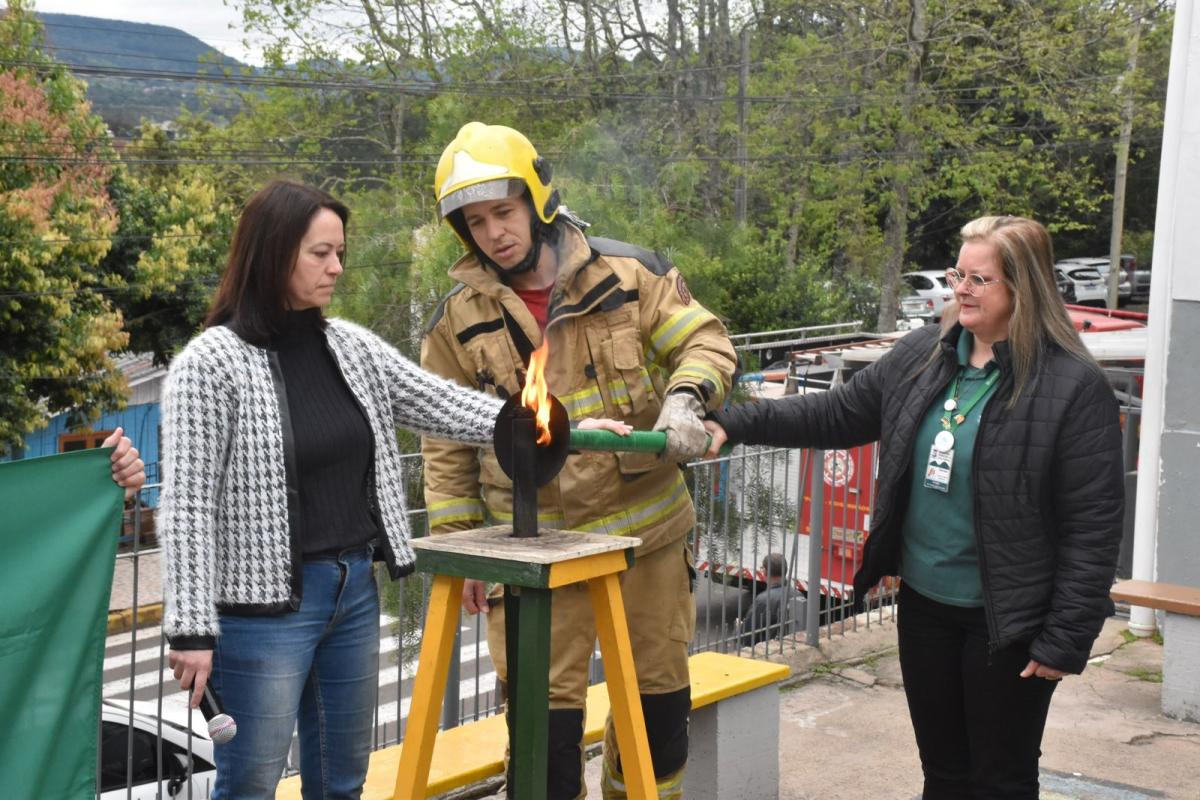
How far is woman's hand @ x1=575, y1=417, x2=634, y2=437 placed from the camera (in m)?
2.97

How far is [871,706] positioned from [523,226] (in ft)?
11.6

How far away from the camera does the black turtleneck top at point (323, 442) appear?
2.94 metres

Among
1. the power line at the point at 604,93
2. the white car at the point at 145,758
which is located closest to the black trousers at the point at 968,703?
the white car at the point at 145,758

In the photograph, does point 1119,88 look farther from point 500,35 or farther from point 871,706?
point 871,706

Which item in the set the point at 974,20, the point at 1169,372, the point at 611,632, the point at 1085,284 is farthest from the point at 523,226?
the point at 1085,284

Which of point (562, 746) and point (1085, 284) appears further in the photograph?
point (1085, 284)

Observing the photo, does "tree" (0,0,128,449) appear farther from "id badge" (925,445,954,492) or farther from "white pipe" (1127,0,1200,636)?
"id badge" (925,445,954,492)

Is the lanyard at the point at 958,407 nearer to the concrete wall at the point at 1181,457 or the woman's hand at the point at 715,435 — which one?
the woman's hand at the point at 715,435

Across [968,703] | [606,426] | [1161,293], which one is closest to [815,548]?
[1161,293]

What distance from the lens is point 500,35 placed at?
25797mm

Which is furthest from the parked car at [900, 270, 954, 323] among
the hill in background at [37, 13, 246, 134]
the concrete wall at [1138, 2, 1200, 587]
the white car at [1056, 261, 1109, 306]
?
the concrete wall at [1138, 2, 1200, 587]

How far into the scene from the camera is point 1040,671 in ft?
10.9

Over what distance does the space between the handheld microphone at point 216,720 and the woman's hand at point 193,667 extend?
1.3 inches

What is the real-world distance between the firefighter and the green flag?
2.95 ft
